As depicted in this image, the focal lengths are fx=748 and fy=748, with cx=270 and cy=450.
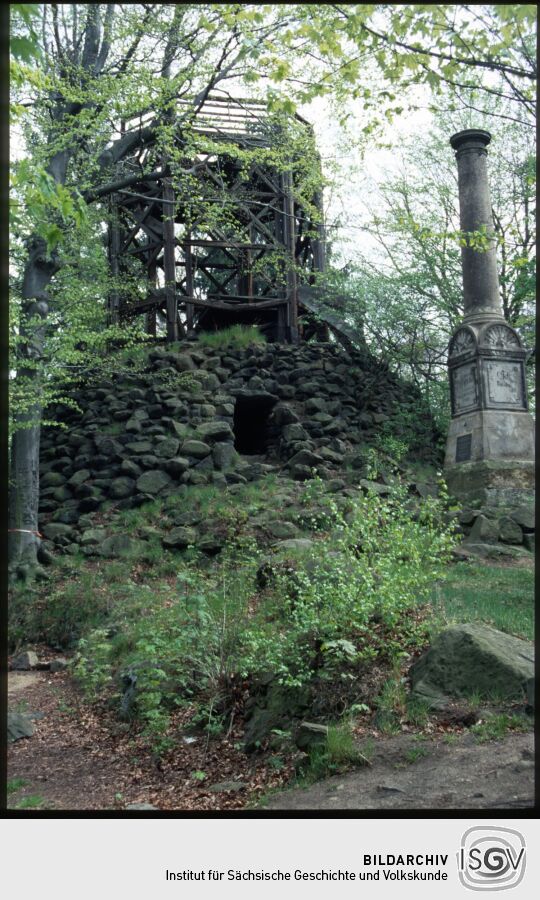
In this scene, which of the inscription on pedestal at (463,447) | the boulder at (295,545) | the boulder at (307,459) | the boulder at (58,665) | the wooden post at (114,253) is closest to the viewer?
the boulder at (58,665)

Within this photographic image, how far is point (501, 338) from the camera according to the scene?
11836 mm

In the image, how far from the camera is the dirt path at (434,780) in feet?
11.9

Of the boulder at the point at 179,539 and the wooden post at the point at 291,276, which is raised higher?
the wooden post at the point at 291,276

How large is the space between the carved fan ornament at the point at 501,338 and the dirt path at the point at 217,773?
811 centimetres

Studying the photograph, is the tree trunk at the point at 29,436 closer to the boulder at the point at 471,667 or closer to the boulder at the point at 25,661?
the boulder at the point at 25,661

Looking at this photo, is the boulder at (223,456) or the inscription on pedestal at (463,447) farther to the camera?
the boulder at (223,456)

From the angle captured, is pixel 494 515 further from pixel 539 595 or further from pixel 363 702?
pixel 539 595

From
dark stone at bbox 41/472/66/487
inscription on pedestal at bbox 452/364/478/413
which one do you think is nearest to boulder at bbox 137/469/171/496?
dark stone at bbox 41/472/66/487

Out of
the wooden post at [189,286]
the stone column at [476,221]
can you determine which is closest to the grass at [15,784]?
the stone column at [476,221]

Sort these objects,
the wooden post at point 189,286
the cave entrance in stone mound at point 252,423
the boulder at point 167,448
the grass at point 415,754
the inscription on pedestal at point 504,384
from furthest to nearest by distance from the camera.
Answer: the wooden post at point 189,286 → the cave entrance in stone mound at point 252,423 → the boulder at point 167,448 → the inscription on pedestal at point 504,384 → the grass at point 415,754

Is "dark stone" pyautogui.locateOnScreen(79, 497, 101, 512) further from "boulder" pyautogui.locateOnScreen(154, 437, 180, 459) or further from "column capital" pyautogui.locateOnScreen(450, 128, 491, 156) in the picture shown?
"column capital" pyautogui.locateOnScreen(450, 128, 491, 156)

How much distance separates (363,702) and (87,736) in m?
2.72
